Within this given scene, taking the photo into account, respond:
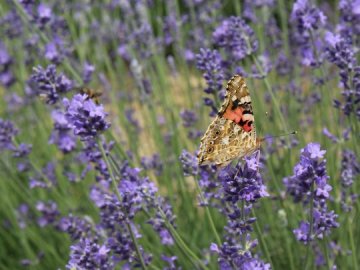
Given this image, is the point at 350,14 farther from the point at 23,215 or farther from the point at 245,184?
the point at 23,215

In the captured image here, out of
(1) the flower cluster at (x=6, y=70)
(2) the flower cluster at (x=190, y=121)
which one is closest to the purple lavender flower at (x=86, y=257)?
(2) the flower cluster at (x=190, y=121)

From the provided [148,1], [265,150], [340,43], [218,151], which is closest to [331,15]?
[148,1]

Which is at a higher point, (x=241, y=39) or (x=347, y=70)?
(x=241, y=39)

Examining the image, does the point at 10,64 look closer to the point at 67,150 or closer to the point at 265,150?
the point at 67,150

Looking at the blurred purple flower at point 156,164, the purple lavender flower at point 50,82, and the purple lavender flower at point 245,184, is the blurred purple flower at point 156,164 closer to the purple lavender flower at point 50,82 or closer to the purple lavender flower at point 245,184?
the purple lavender flower at point 50,82

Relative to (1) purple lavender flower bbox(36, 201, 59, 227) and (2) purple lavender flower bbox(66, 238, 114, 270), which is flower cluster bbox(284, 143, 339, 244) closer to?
(2) purple lavender flower bbox(66, 238, 114, 270)

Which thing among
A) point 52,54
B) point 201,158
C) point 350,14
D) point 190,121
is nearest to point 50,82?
point 52,54

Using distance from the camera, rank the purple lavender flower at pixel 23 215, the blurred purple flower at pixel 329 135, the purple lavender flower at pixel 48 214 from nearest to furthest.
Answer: the blurred purple flower at pixel 329 135 < the purple lavender flower at pixel 48 214 < the purple lavender flower at pixel 23 215
